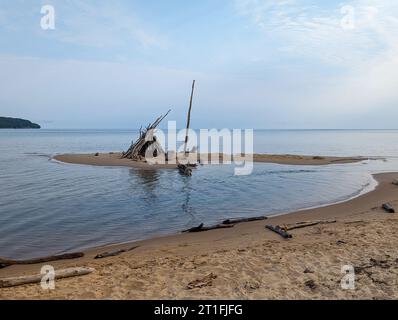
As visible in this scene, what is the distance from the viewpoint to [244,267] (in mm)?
7195

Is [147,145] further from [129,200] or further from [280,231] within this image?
[280,231]

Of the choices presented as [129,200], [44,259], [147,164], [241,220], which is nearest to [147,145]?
[147,164]

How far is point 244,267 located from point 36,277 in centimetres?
383

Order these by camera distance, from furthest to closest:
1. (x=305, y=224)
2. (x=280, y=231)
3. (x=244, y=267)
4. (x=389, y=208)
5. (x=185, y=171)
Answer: (x=185, y=171), (x=389, y=208), (x=305, y=224), (x=280, y=231), (x=244, y=267)

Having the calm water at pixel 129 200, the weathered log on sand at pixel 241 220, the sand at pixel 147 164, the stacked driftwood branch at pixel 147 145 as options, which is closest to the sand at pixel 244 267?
the weathered log on sand at pixel 241 220

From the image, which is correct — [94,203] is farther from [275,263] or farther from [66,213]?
[275,263]

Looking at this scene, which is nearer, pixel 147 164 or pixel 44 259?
pixel 44 259

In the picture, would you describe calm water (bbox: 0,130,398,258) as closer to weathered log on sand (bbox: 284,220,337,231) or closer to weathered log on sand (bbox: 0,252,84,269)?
weathered log on sand (bbox: 0,252,84,269)

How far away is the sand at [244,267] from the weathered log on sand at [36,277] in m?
0.15

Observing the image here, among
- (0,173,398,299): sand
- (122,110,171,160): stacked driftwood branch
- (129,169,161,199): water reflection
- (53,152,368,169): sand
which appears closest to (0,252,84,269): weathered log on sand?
(0,173,398,299): sand

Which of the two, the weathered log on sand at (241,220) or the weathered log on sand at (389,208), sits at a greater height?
the weathered log on sand at (389,208)

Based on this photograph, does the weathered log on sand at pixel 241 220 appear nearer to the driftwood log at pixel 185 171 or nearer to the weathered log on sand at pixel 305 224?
the weathered log on sand at pixel 305 224

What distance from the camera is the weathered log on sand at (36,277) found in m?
6.37
